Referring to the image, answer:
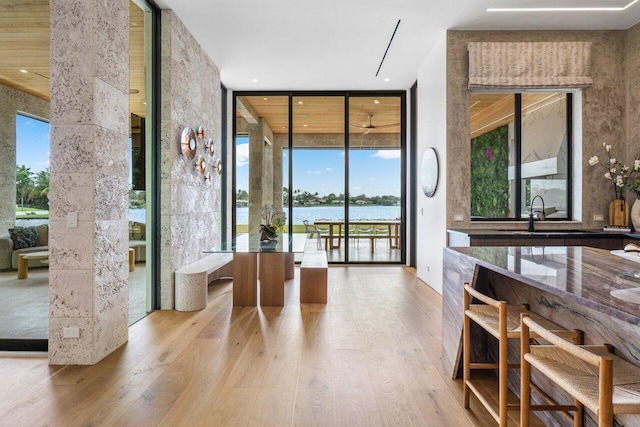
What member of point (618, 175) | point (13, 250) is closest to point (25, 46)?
point (13, 250)

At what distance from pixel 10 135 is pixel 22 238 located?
0.82 metres

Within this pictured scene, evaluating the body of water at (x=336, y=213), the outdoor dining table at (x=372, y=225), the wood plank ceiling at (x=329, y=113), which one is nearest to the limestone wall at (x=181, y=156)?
the body of water at (x=336, y=213)

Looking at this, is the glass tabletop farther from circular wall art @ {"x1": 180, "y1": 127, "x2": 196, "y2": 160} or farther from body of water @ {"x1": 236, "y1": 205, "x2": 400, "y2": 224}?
body of water @ {"x1": 236, "y1": 205, "x2": 400, "y2": 224}

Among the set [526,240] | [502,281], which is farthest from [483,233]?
[502,281]

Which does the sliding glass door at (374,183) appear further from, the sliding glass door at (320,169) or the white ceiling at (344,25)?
the white ceiling at (344,25)

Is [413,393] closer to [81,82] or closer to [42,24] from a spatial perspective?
[81,82]

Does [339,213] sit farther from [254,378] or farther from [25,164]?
[25,164]

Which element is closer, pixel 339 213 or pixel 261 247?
pixel 261 247

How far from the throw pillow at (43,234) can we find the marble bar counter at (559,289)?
3.04m

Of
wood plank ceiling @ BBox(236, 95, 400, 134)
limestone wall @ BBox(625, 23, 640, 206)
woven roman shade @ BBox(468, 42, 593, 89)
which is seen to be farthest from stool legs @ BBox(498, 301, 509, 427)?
wood plank ceiling @ BBox(236, 95, 400, 134)

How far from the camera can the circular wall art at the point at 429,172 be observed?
4991 mm

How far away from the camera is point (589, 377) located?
4.18 ft

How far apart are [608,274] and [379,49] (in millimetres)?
4363

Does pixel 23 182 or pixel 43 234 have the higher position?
pixel 23 182
